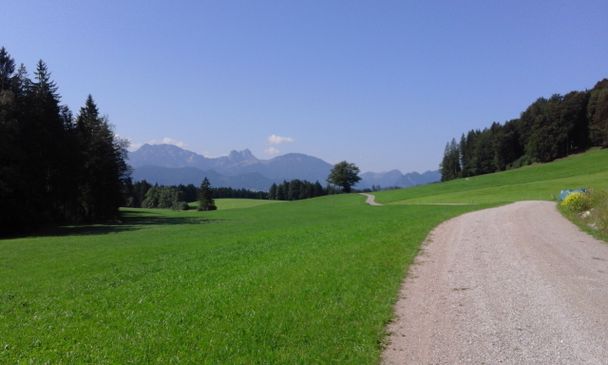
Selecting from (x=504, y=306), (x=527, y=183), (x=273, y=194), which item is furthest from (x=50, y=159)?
(x=273, y=194)

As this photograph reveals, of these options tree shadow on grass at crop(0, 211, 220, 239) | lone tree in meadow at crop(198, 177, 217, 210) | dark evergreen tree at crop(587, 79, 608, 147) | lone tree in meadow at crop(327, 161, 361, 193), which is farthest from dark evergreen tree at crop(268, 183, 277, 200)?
tree shadow on grass at crop(0, 211, 220, 239)

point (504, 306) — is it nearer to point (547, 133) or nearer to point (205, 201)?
point (547, 133)

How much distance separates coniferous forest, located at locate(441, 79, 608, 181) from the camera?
92750mm

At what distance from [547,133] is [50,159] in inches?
4124

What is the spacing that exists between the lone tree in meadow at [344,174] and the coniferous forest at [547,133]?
39176 millimetres

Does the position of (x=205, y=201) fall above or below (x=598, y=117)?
below

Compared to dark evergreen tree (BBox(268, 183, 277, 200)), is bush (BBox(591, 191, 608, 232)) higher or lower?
lower

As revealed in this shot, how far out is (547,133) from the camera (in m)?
98.1

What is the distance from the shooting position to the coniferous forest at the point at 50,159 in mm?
38812

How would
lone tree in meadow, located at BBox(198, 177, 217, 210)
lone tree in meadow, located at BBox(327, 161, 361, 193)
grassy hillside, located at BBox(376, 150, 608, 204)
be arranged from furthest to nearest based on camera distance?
lone tree in meadow, located at BBox(327, 161, 361, 193) → lone tree in meadow, located at BBox(198, 177, 217, 210) → grassy hillside, located at BBox(376, 150, 608, 204)

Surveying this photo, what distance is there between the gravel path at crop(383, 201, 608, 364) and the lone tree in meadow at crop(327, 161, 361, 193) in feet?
384

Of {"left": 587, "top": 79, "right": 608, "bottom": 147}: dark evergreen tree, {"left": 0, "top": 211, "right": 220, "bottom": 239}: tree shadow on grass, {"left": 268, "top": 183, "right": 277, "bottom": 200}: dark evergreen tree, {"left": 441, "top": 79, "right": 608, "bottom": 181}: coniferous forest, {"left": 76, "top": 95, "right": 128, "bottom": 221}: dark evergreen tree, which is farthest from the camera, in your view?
{"left": 268, "top": 183, "right": 277, "bottom": 200}: dark evergreen tree

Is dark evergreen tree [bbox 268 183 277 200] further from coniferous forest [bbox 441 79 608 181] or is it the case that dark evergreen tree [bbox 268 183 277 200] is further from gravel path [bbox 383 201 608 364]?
gravel path [bbox 383 201 608 364]

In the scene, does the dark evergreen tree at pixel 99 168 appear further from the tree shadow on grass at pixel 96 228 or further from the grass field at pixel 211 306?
the grass field at pixel 211 306
